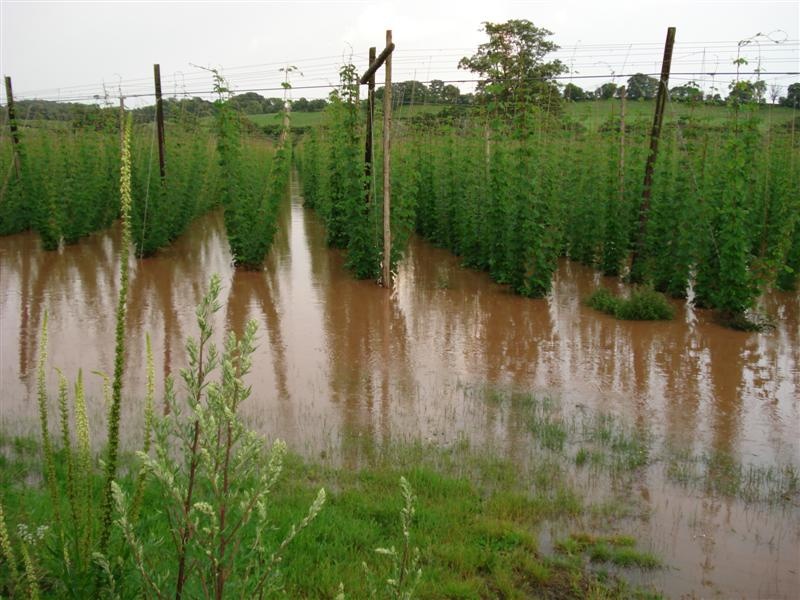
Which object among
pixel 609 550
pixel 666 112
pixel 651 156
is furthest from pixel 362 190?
pixel 609 550

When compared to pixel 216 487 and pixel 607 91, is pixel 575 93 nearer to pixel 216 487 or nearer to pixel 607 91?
pixel 607 91

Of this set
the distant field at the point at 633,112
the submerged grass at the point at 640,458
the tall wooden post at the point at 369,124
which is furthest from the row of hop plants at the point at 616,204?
the submerged grass at the point at 640,458

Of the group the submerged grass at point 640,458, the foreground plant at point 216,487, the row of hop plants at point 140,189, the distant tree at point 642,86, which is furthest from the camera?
the distant tree at point 642,86

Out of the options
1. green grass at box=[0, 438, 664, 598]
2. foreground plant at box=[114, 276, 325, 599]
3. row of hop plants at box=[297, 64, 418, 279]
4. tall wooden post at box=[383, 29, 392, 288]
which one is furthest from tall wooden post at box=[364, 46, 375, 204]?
foreground plant at box=[114, 276, 325, 599]

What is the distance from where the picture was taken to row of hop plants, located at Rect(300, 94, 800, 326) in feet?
33.0

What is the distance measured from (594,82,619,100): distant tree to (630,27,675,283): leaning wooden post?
184cm

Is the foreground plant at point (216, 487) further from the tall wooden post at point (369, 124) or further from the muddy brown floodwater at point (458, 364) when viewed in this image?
the tall wooden post at point (369, 124)

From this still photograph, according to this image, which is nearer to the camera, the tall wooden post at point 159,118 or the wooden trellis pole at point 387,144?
the wooden trellis pole at point 387,144

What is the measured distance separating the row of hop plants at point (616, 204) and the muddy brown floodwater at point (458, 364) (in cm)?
56

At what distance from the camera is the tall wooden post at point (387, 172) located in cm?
1123

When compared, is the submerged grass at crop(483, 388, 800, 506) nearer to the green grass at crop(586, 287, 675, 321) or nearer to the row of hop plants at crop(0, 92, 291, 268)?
the green grass at crop(586, 287, 675, 321)

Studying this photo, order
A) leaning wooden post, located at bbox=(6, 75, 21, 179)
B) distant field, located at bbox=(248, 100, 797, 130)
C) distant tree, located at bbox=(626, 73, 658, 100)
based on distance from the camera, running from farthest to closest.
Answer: leaning wooden post, located at bbox=(6, 75, 21, 179) → distant tree, located at bbox=(626, 73, 658, 100) → distant field, located at bbox=(248, 100, 797, 130)

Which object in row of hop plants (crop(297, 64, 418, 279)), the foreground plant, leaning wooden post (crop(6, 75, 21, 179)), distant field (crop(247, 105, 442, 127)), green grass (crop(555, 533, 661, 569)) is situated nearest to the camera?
the foreground plant

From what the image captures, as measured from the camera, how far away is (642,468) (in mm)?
5652
